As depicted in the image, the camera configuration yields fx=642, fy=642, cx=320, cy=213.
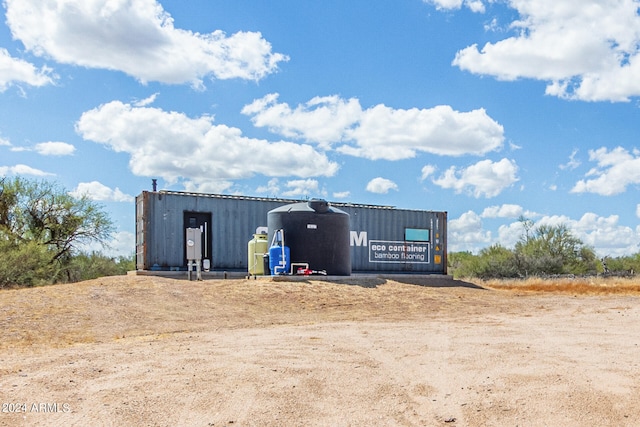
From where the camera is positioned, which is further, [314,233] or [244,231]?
[244,231]

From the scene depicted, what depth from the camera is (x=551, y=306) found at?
60.8 ft

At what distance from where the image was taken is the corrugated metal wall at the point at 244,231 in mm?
23672

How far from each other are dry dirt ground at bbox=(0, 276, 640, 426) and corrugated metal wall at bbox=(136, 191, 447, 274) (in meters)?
7.71

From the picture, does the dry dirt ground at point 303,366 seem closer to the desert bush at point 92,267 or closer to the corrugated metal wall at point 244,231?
the corrugated metal wall at point 244,231

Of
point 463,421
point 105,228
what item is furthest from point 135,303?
point 105,228

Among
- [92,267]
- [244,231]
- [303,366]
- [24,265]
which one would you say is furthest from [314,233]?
[92,267]

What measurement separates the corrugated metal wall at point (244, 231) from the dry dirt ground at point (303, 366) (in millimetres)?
7705

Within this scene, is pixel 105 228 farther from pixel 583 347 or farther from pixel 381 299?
pixel 583 347

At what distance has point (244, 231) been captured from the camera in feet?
83.7

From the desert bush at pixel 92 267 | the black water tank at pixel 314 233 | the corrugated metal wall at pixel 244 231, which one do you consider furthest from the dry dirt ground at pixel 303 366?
the desert bush at pixel 92 267

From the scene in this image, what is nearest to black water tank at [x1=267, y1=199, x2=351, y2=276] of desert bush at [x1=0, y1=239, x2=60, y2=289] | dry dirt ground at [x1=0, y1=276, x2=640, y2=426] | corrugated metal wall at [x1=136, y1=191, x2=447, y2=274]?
corrugated metal wall at [x1=136, y1=191, x2=447, y2=274]

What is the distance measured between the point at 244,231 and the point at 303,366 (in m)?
17.7

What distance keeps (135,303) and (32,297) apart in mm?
2375

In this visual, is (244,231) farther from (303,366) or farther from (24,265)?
(303,366)
